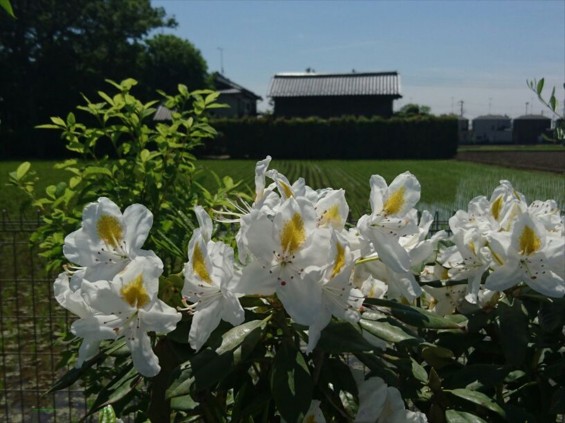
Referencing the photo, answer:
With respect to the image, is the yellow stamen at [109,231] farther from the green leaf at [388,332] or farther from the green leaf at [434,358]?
the green leaf at [434,358]

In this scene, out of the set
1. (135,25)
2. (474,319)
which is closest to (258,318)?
(474,319)

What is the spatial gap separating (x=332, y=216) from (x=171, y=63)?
4504 centimetres

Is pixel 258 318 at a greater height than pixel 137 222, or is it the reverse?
pixel 137 222

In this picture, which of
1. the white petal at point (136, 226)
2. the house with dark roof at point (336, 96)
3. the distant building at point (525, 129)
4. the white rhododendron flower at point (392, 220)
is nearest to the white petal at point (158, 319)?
the white petal at point (136, 226)

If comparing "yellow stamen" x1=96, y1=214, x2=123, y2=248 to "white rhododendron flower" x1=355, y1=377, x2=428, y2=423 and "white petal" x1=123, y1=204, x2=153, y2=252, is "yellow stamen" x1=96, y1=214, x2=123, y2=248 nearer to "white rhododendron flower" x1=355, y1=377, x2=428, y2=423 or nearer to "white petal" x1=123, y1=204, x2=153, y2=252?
"white petal" x1=123, y1=204, x2=153, y2=252

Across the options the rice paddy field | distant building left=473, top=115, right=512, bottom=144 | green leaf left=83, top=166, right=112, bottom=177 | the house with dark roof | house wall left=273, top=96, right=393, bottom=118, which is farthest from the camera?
distant building left=473, top=115, right=512, bottom=144

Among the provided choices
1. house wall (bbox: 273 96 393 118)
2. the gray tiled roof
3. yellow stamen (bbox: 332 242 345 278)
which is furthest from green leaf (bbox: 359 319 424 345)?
house wall (bbox: 273 96 393 118)

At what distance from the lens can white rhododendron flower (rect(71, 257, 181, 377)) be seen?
90cm

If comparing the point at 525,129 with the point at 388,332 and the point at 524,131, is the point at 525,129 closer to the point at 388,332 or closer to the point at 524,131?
the point at 524,131

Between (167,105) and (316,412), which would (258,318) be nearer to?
(316,412)

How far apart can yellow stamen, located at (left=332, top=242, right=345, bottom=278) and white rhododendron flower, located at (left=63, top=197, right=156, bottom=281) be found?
29 centimetres

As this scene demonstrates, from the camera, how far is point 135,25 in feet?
126

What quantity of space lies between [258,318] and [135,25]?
40037 millimetres

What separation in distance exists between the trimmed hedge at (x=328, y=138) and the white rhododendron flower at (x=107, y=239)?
34.2 meters
